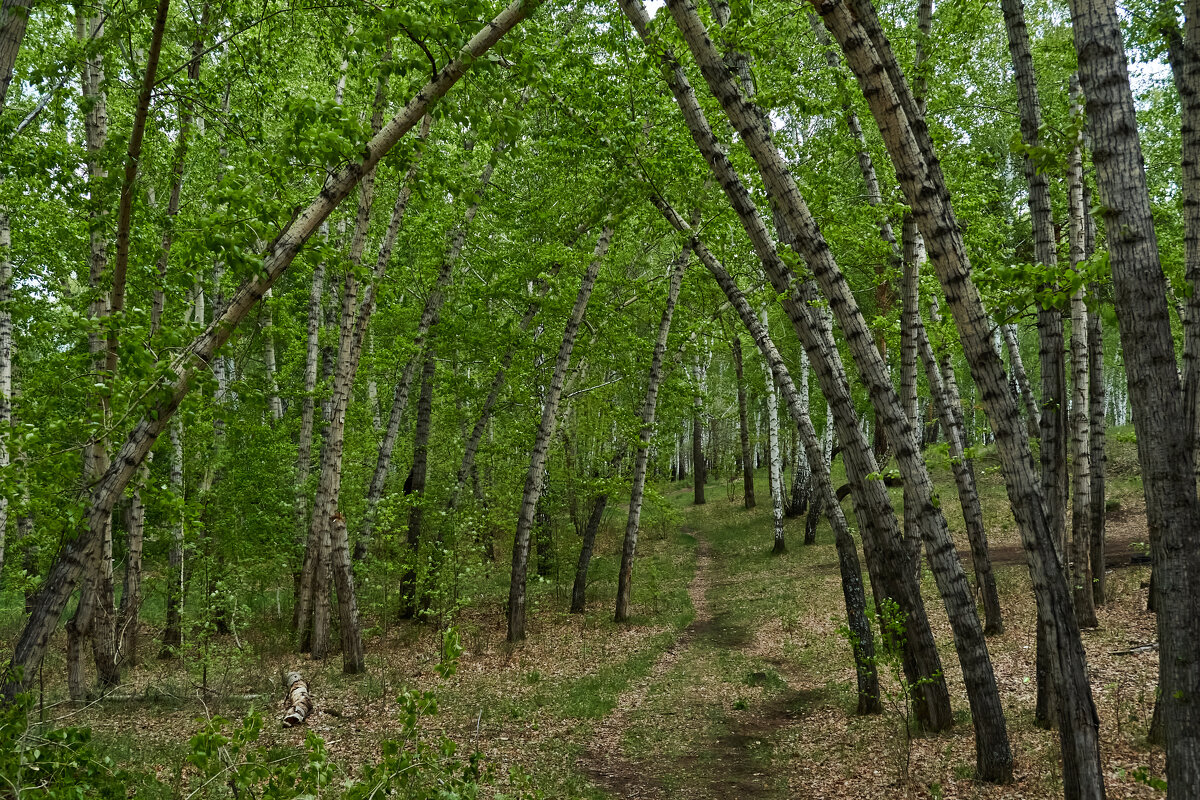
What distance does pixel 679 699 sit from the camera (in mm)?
9898

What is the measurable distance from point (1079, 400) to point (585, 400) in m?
13.9

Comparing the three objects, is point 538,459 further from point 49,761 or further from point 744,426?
point 744,426

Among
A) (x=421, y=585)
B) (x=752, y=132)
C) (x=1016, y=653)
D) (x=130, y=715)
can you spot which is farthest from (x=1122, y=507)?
(x=130, y=715)

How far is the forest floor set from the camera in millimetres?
6473

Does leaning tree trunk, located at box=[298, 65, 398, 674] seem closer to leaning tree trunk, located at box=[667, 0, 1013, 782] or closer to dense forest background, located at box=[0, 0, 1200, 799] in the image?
dense forest background, located at box=[0, 0, 1200, 799]

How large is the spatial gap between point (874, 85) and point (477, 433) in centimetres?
1235

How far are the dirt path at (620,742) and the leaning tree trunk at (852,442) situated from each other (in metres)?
2.86

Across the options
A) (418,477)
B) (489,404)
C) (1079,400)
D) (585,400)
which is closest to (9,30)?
(1079,400)

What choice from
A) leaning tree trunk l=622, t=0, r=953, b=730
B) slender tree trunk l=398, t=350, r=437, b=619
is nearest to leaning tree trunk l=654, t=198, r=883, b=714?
leaning tree trunk l=622, t=0, r=953, b=730

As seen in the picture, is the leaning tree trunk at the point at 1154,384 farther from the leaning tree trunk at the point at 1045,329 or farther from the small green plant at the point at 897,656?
the small green plant at the point at 897,656

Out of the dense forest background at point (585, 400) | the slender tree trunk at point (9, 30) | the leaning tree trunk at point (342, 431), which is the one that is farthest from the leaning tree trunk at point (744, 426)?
the slender tree trunk at point (9, 30)

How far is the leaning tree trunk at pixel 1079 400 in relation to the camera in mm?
7273

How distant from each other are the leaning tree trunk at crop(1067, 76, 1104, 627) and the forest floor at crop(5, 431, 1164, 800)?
0.85 metres

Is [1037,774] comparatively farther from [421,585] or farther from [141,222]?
Result: [141,222]
